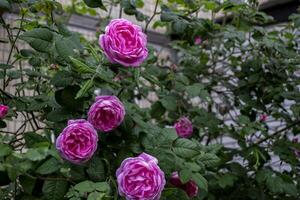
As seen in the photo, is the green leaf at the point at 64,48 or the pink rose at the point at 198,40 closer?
the green leaf at the point at 64,48

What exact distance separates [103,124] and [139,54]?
194 mm


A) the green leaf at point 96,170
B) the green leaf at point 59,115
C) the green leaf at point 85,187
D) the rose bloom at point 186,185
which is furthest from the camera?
the rose bloom at point 186,185

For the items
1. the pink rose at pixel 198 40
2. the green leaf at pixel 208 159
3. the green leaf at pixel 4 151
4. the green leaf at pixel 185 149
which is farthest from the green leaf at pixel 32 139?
the pink rose at pixel 198 40

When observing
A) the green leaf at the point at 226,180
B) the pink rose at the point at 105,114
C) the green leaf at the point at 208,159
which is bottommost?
the green leaf at the point at 226,180

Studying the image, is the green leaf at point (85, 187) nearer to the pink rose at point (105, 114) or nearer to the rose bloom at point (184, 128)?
the pink rose at point (105, 114)

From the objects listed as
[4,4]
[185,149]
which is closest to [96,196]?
[185,149]

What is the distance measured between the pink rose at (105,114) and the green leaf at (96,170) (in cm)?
8

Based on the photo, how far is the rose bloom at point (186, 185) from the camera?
1.28 metres

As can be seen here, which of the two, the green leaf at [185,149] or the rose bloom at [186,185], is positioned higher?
the green leaf at [185,149]

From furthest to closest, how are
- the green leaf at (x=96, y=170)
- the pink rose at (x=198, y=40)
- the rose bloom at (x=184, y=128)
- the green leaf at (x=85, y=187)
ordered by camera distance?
the pink rose at (x=198, y=40) → the rose bloom at (x=184, y=128) → the green leaf at (x=96, y=170) → the green leaf at (x=85, y=187)

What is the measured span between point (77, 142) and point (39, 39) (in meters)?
0.30

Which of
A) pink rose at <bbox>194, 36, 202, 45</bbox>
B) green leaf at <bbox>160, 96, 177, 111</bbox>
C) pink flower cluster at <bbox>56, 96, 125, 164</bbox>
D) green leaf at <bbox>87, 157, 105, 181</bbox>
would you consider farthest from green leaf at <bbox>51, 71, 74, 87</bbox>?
pink rose at <bbox>194, 36, 202, 45</bbox>

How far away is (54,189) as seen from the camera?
1.03 meters

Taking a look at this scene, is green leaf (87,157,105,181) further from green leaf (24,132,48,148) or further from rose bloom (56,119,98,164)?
green leaf (24,132,48,148)
